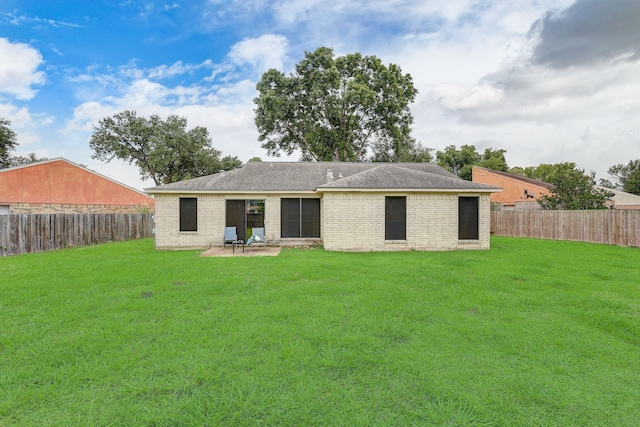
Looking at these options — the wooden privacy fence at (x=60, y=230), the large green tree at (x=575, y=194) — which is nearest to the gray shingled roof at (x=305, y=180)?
the wooden privacy fence at (x=60, y=230)

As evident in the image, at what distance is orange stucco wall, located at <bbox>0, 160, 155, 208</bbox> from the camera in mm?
18094

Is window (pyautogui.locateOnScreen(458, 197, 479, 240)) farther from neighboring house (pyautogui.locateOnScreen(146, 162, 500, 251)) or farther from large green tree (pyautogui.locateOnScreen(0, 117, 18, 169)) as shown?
large green tree (pyautogui.locateOnScreen(0, 117, 18, 169))

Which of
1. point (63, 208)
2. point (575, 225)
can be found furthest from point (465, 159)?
point (63, 208)

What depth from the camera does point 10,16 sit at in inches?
531

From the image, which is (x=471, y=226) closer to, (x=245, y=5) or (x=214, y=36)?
(x=245, y=5)

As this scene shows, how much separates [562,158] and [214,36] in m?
32.1

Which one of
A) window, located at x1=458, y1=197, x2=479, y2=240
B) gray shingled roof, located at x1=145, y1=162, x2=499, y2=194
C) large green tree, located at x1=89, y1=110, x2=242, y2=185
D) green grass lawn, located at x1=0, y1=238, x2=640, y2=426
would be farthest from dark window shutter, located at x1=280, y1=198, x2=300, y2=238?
large green tree, located at x1=89, y1=110, x2=242, y2=185

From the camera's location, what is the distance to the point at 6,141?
27.7m

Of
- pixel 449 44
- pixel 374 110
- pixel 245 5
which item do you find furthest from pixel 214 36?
pixel 374 110

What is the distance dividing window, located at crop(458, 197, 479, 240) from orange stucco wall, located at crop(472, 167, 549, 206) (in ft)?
50.9

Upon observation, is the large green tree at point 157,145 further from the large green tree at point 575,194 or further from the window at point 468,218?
the large green tree at point 575,194

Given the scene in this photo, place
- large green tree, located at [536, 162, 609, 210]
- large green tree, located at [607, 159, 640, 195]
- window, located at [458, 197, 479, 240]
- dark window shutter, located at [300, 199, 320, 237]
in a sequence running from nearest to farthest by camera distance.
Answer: window, located at [458, 197, 479, 240]
dark window shutter, located at [300, 199, 320, 237]
large green tree, located at [536, 162, 609, 210]
large green tree, located at [607, 159, 640, 195]

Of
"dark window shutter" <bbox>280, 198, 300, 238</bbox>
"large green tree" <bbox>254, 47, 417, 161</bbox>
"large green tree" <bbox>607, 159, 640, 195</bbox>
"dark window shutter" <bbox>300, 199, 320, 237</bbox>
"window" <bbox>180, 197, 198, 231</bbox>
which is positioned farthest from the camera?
"large green tree" <bbox>607, 159, 640, 195</bbox>

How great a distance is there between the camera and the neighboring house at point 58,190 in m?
18.1
